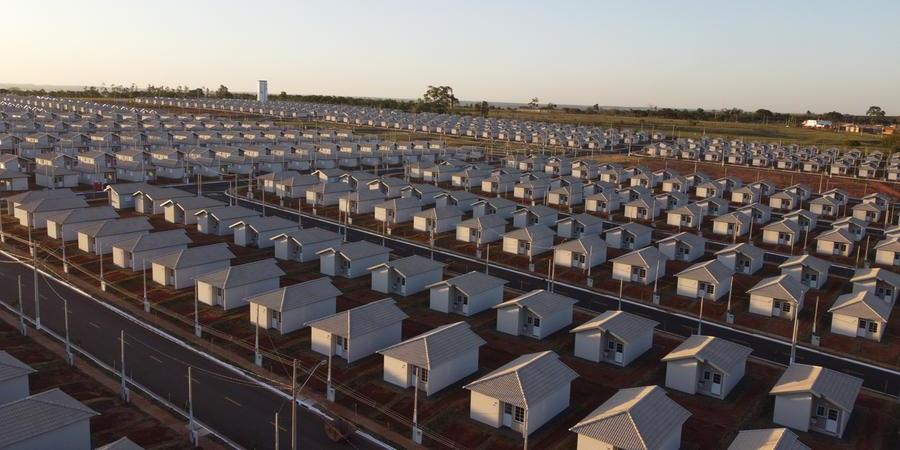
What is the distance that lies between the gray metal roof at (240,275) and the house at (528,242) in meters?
21.8

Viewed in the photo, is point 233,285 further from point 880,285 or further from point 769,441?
point 880,285

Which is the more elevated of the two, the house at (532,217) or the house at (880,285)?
the house at (532,217)

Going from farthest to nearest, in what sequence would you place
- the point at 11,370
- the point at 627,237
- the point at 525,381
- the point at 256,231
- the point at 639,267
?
the point at 627,237
the point at 256,231
the point at 639,267
the point at 525,381
the point at 11,370

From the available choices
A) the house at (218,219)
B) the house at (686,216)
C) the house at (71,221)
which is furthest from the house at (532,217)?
the house at (71,221)

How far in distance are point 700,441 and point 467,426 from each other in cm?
1012

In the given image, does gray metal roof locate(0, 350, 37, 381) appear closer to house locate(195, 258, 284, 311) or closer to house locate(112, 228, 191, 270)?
house locate(195, 258, 284, 311)

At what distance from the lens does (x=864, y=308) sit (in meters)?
41.9

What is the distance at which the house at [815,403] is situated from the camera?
97.1 ft

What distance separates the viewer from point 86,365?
3350 centimetres

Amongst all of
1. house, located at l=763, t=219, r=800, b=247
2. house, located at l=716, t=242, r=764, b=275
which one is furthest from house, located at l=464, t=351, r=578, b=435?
house, located at l=763, t=219, r=800, b=247

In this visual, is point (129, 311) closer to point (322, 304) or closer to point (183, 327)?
point (183, 327)

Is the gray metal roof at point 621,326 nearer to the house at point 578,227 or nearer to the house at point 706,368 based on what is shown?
the house at point 706,368

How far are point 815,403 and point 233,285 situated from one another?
33.2 metres

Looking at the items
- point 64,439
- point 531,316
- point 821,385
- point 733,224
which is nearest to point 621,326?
point 531,316
